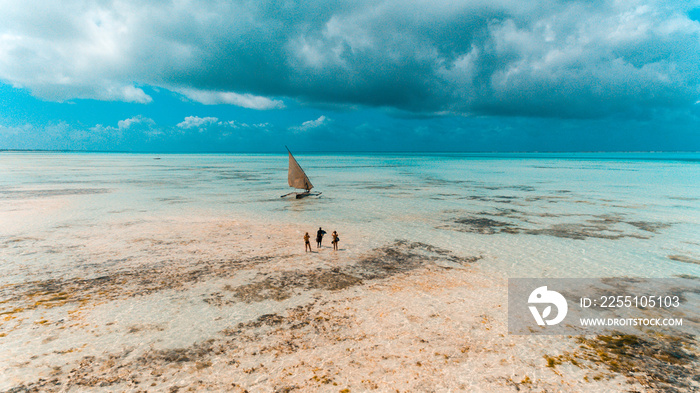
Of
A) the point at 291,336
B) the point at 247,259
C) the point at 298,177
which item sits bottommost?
the point at 291,336

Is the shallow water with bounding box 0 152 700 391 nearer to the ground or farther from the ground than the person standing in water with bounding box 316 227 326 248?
nearer to the ground

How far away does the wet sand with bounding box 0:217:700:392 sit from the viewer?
9.39 m

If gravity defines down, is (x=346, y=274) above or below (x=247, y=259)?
below

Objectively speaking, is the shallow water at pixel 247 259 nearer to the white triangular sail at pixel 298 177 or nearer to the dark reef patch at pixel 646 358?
the dark reef patch at pixel 646 358

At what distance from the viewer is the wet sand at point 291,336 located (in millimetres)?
9391

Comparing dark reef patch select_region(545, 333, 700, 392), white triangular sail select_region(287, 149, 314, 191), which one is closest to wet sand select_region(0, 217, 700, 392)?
dark reef patch select_region(545, 333, 700, 392)

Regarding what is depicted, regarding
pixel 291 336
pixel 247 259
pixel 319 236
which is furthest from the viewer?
pixel 319 236

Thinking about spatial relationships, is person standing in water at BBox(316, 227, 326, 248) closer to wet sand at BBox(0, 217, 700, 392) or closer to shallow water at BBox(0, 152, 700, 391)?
shallow water at BBox(0, 152, 700, 391)

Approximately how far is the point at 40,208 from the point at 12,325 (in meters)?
28.6

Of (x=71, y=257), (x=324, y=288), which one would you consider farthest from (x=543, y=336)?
(x=71, y=257)

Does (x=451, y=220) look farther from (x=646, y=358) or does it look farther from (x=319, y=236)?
(x=646, y=358)

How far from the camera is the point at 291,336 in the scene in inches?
449

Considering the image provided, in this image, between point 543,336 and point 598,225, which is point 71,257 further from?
point 598,225

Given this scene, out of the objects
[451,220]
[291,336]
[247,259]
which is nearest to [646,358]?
[291,336]
